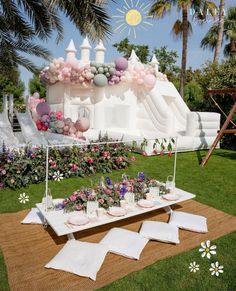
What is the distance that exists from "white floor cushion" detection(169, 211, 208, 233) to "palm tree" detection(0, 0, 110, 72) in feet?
15.2

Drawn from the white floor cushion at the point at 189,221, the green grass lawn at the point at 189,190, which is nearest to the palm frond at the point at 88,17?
the green grass lawn at the point at 189,190

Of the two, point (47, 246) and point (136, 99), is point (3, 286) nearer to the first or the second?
point (47, 246)

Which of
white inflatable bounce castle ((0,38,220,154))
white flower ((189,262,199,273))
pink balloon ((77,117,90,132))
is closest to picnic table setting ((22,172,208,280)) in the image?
white flower ((189,262,199,273))

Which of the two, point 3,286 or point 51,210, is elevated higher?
point 51,210

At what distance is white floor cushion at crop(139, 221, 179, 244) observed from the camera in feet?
13.2

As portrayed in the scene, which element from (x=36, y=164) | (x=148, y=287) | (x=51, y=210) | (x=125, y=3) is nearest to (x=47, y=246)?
(x=51, y=210)

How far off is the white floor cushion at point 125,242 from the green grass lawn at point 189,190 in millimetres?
338

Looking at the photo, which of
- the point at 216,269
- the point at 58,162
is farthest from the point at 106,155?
the point at 216,269

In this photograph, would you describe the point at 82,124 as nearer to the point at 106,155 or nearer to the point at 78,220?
the point at 106,155

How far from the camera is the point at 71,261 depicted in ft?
11.0

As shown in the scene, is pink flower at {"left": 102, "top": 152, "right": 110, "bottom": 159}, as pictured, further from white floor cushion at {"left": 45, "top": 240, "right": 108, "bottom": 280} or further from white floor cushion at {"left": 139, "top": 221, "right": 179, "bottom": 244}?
white floor cushion at {"left": 45, "top": 240, "right": 108, "bottom": 280}

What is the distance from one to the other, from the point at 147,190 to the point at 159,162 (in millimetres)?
4449

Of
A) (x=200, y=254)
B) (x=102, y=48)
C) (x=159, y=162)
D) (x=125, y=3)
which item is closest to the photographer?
(x=200, y=254)

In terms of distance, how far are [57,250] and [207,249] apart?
6.92 feet
